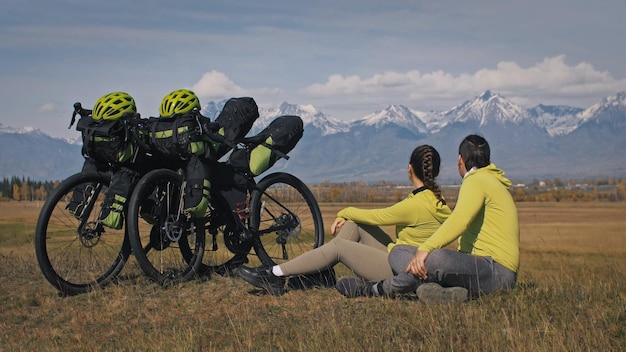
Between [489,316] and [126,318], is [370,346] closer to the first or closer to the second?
[489,316]

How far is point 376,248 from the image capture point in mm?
7473

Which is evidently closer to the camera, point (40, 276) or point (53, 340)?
point (53, 340)

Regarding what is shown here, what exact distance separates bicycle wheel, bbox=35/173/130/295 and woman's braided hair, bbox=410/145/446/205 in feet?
10.9

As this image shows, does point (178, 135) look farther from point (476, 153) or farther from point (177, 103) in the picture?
point (476, 153)

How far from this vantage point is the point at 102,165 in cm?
811

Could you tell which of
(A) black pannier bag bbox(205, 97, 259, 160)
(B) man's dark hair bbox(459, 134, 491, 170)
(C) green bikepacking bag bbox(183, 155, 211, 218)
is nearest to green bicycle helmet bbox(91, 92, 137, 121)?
(C) green bikepacking bag bbox(183, 155, 211, 218)

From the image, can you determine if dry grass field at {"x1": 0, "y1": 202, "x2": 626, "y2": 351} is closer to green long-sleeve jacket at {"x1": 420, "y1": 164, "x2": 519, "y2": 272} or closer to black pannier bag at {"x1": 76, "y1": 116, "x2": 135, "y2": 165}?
green long-sleeve jacket at {"x1": 420, "y1": 164, "x2": 519, "y2": 272}

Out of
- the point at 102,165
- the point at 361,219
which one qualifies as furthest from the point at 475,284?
the point at 102,165

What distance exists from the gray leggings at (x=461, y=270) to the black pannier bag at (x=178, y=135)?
2.51 metres

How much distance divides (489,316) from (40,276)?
546 cm

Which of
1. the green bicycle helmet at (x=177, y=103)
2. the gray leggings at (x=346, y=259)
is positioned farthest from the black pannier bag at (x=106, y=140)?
the gray leggings at (x=346, y=259)

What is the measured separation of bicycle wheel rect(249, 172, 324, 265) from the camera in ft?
29.8

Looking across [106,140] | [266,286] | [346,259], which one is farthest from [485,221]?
[106,140]

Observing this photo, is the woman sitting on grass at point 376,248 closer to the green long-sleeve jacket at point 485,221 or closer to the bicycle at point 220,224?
the green long-sleeve jacket at point 485,221
